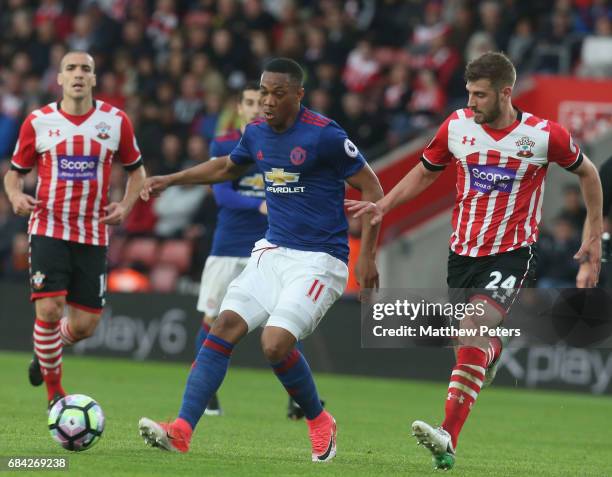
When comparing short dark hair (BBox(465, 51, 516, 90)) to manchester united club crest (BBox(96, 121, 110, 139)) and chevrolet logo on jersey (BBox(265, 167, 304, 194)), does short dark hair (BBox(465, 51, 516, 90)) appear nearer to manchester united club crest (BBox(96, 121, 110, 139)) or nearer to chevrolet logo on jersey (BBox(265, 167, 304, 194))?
chevrolet logo on jersey (BBox(265, 167, 304, 194))

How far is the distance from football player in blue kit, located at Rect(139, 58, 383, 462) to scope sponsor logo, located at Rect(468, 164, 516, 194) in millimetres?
680

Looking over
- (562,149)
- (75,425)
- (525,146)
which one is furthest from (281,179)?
(75,425)

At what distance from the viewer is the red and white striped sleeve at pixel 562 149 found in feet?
25.6

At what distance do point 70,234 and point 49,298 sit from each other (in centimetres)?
49

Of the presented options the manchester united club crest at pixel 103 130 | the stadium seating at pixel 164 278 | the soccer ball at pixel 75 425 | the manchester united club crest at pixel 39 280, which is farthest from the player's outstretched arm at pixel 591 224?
the stadium seating at pixel 164 278

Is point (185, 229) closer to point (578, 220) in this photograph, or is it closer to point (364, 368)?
point (364, 368)

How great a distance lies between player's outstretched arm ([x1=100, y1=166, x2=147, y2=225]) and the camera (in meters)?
9.09

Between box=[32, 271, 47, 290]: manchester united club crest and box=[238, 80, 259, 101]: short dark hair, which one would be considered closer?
box=[32, 271, 47, 290]: manchester united club crest

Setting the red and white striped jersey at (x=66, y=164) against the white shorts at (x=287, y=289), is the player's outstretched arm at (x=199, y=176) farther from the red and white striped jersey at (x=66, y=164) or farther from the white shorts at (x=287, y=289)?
the red and white striped jersey at (x=66, y=164)

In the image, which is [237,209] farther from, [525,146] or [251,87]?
[525,146]

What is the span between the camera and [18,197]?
9.34 meters

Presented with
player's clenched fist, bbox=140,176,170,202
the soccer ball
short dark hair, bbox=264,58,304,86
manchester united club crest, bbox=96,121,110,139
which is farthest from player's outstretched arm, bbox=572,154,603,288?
manchester united club crest, bbox=96,121,110,139

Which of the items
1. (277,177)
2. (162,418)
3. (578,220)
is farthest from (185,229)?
(277,177)

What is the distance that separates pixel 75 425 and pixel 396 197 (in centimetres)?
222
